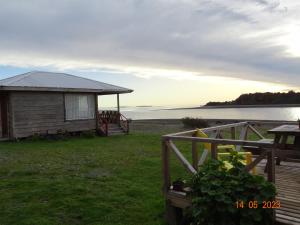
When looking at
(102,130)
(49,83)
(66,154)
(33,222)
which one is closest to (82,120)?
(102,130)

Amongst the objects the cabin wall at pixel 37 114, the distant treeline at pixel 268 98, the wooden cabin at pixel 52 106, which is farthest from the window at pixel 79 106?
the distant treeline at pixel 268 98

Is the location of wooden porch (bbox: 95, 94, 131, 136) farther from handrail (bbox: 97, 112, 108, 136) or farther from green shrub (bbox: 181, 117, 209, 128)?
green shrub (bbox: 181, 117, 209, 128)

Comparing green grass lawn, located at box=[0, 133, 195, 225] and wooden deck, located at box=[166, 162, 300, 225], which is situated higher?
wooden deck, located at box=[166, 162, 300, 225]

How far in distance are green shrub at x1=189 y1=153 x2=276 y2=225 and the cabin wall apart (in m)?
13.5

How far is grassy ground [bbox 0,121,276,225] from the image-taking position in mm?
5465

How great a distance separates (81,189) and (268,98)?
2370 inches

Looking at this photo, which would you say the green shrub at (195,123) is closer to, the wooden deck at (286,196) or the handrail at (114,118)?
the handrail at (114,118)

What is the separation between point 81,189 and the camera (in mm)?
6762

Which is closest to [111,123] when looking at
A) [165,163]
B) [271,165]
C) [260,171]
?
[260,171]

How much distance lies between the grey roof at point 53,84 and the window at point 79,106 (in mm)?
595

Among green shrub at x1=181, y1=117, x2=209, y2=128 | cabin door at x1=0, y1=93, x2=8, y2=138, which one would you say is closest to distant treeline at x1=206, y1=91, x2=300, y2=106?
green shrub at x1=181, y1=117, x2=209, y2=128

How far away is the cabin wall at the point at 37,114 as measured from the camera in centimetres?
1593

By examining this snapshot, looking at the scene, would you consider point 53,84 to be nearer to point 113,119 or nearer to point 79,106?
point 79,106

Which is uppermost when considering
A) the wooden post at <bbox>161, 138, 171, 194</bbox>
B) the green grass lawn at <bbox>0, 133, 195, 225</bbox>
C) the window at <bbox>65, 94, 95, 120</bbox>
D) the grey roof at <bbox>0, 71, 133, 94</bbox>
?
the grey roof at <bbox>0, 71, 133, 94</bbox>
